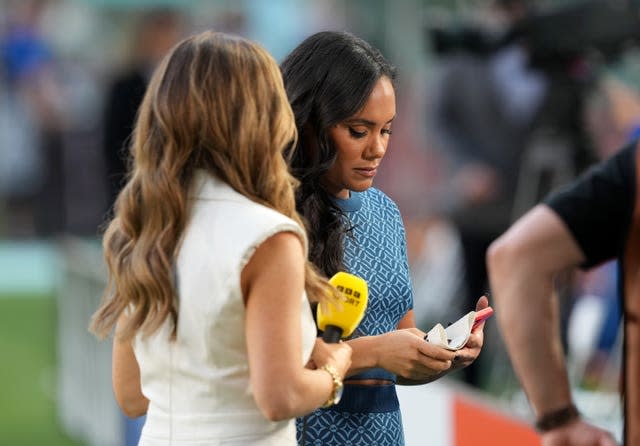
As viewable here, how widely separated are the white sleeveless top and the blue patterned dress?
0.29m

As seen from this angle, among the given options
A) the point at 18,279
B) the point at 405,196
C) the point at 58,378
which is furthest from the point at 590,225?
the point at 18,279

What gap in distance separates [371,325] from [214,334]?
454 millimetres

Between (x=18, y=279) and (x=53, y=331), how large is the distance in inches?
138

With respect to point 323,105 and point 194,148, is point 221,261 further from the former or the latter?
point 323,105

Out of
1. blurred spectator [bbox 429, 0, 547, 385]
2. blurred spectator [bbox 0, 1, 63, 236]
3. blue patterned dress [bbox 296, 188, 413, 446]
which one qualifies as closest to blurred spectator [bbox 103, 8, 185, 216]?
blurred spectator [bbox 429, 0, 547, 385]

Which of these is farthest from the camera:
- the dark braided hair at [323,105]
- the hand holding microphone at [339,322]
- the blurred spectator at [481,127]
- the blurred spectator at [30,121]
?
the blurred spectator at [30,121]

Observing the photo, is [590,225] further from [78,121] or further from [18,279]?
[18,279]

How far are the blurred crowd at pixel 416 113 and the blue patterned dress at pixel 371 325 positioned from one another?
3.81m

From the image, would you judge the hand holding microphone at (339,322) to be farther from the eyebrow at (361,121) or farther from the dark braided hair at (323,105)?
the eyebrow at (361,121)

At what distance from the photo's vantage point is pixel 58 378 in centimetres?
919

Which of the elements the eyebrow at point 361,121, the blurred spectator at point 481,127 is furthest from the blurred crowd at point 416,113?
the eyebrow at point 361,121

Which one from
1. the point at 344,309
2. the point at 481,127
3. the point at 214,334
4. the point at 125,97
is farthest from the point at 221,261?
the point at 125,97

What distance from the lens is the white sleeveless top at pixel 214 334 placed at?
2338mm

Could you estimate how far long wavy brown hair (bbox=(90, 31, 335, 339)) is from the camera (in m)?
2.37
